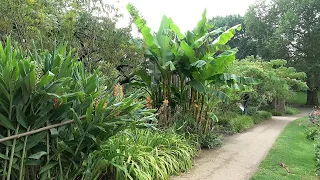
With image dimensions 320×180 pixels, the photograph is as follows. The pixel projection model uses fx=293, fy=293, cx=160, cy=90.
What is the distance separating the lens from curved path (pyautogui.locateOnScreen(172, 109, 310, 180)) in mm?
5910

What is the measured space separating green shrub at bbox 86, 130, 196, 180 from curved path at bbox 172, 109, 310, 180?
372 mm

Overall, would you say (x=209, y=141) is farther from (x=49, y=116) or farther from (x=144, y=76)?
(x=49, y=116)

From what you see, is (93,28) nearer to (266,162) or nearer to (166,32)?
(166,32)

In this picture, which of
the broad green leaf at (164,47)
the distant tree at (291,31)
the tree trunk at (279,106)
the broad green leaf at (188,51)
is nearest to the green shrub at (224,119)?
the broad green leaf at (188,51)

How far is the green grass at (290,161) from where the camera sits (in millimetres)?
5992

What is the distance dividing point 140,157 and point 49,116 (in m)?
2.00

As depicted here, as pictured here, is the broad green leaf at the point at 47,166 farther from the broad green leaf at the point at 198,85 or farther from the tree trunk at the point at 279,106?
the tree trunk at the point at 279,106

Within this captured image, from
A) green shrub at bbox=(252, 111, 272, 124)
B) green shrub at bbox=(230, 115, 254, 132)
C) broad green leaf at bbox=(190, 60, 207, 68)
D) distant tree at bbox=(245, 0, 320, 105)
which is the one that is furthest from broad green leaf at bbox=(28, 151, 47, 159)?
distant tree at bbox=(245, 0, 320, 105)

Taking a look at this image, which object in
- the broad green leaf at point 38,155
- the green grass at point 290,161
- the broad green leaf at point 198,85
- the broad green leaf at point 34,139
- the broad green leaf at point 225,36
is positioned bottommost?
the green grass at point 290,161

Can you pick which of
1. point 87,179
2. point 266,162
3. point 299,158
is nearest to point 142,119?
point 87,179

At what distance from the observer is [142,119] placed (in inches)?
155

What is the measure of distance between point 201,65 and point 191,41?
3.63 ft

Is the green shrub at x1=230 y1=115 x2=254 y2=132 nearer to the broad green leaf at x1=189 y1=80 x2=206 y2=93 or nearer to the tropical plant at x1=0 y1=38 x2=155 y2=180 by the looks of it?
the broad green leaf at x1=189 y1=80 x2=206 y2=93

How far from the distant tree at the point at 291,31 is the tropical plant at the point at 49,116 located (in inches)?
1034
